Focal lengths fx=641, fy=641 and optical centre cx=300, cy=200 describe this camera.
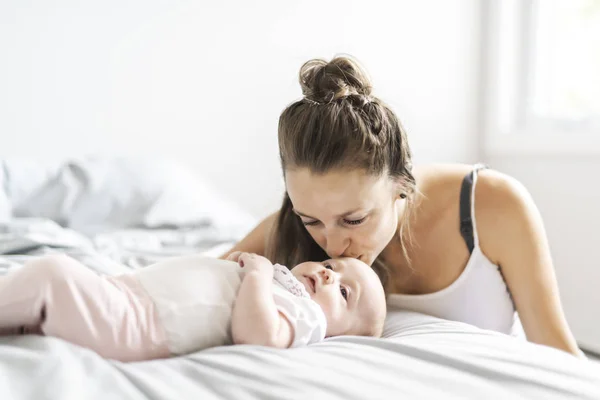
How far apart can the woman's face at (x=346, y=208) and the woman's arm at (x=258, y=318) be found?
8.0 inches

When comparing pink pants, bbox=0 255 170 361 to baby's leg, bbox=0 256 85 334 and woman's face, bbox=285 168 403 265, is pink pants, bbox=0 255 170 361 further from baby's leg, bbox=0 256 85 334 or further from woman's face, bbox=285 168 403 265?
woman's face, bbox=285 168 403 265

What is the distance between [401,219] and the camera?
4.50ft

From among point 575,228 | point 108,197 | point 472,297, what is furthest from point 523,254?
point 575,228

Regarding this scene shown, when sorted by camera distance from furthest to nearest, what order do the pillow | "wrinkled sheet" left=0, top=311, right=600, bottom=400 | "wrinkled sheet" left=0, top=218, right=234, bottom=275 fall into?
the pillow, "wrinkled sheet" left=0, top=218, right=234, bottom=275, "wrinkled sheet" left=0, top=311, right=600, bottom=400

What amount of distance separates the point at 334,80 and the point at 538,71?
2141 millimetres

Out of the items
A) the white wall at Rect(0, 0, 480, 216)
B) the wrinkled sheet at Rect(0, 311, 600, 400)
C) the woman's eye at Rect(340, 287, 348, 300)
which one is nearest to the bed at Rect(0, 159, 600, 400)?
the wrinkled sheet at Rect(0, 311, 600, 400)

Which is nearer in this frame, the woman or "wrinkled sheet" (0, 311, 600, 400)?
"wrinkled sheet" (0, 311, 600, 400)

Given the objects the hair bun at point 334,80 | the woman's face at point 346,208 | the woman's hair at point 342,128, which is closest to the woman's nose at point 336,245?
the woman's face at point 346,208

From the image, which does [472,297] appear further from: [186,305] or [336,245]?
[186,305]

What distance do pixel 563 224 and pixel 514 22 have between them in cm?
102

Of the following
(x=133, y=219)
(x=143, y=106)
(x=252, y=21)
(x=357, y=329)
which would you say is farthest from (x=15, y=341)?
(x=252, y=21)

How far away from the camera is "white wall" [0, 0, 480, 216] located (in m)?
2.40

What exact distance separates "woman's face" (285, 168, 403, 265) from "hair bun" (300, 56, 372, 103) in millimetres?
154

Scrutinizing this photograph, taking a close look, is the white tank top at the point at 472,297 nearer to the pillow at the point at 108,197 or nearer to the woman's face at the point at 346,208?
the woman's face at the point at 346,208
